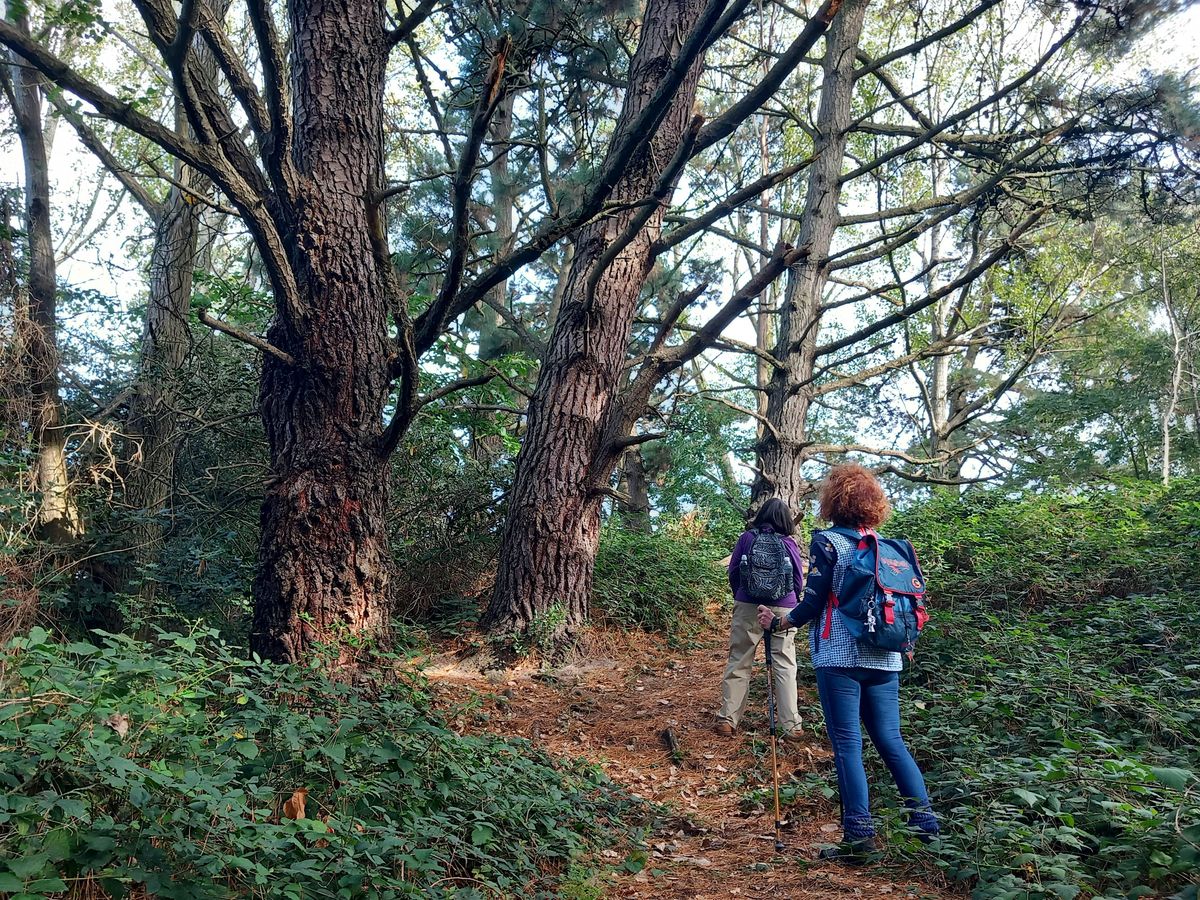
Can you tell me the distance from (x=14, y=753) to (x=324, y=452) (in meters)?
2.40

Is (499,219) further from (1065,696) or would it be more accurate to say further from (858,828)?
(858,828)

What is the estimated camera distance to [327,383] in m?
4.85

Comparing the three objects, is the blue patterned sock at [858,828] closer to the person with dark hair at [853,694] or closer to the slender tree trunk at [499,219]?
the person with dark hair at [853,694]

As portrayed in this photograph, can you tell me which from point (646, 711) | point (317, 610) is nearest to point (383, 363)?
point (317, 610)

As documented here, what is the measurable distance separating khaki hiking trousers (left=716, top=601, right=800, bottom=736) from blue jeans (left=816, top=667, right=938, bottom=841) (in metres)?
2.15

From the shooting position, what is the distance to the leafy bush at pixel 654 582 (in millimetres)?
9273

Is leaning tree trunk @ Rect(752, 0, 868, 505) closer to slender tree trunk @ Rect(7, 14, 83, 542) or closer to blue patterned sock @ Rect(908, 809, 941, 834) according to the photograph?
blue patterned sock @ Rect(908, 809, 941, 834)

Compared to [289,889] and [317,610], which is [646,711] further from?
[289,889]

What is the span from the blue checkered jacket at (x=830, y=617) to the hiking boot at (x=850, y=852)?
2.78 feet

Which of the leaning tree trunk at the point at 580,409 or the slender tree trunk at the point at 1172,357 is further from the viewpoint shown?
the slender tree trunk at the point at 1172,357

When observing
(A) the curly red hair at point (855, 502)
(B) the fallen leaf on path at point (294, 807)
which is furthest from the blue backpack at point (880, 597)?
(B) the fallen leaf on path at point (294, 807)

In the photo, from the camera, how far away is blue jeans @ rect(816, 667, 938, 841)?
13.1 feet

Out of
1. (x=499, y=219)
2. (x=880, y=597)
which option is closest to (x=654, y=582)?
(x=880, y=597)

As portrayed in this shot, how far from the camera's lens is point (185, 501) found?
8008mm
